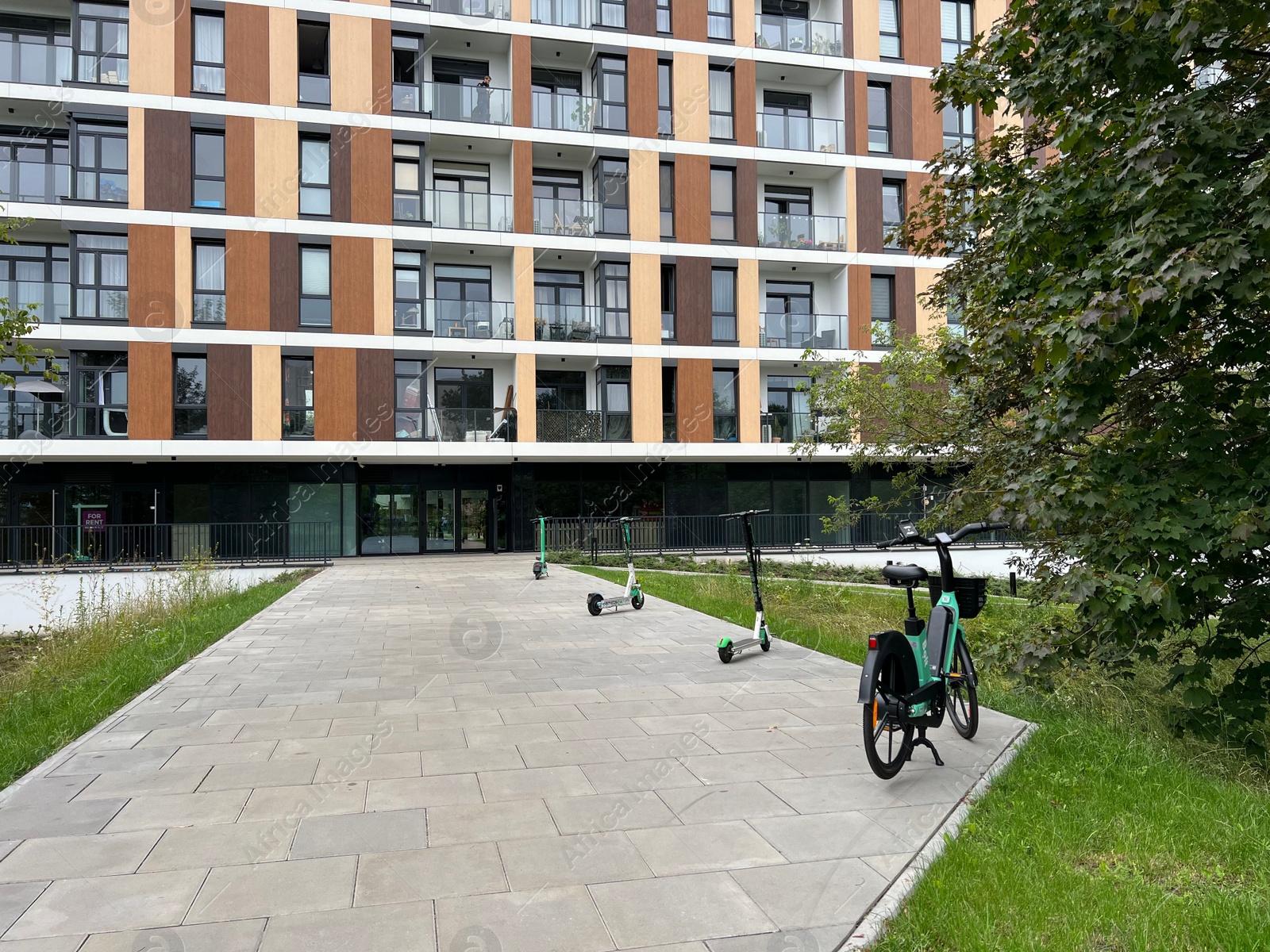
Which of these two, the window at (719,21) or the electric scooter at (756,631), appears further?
the window at (719,21)

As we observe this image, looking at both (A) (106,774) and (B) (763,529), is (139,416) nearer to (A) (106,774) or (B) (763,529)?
(B) (763,529)

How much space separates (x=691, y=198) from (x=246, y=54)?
14.3m

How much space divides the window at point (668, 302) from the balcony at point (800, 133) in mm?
5706

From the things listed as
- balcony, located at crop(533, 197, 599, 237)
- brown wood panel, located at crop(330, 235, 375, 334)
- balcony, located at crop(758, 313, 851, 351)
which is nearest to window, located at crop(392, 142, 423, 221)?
brown wood panel, located at crop(330, 235, 375, 334)

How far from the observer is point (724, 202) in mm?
29000

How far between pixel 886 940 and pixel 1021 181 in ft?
19.1

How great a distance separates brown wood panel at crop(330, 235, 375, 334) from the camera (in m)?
25.3

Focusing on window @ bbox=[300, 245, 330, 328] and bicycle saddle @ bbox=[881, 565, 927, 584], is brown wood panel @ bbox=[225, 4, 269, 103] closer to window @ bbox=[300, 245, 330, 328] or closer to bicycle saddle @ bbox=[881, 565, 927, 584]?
window @ bbox=[300, 245, 330, 328]

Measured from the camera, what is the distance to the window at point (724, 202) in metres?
28.8

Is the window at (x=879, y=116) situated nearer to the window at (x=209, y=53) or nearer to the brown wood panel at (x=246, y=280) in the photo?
the brown wood panel at (x=246, y=280)

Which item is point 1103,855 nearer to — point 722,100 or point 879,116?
point 722,100

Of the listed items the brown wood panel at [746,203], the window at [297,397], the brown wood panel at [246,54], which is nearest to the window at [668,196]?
the brown wood panel at [746,203]

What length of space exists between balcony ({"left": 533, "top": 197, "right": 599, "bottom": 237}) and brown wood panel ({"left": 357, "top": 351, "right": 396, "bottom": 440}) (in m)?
6.72

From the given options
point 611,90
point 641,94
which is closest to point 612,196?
point 641,94
